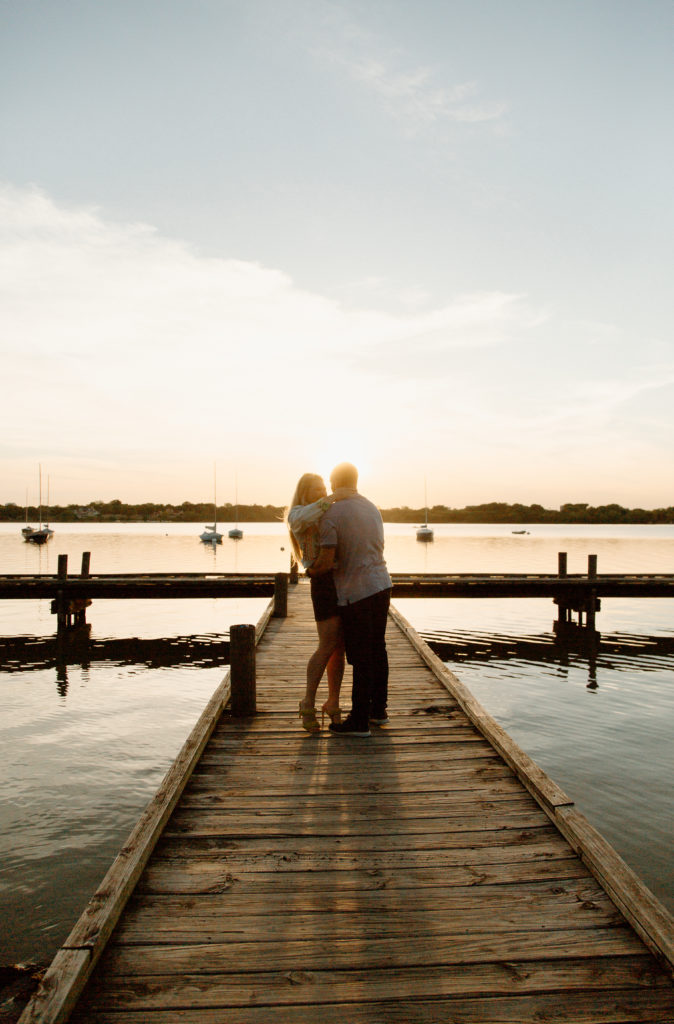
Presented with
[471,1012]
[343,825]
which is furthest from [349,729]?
[471,1012]

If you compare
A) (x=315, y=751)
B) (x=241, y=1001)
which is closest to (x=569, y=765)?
(x=315, y=751)

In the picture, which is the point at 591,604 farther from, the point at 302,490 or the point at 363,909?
the point at 363,909

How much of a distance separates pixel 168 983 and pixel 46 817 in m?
6.02

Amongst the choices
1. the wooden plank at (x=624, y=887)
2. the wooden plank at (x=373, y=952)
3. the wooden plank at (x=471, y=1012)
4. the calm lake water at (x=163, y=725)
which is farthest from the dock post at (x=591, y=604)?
the wooden plank at (x=471, y=1012)

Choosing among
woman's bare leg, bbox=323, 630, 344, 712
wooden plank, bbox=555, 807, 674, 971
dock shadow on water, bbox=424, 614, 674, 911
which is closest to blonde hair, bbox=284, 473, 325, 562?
woman's bare leg, bbox=323, 630, 344, 712

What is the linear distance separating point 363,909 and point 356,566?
98.7 inches

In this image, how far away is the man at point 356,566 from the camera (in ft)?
16.5

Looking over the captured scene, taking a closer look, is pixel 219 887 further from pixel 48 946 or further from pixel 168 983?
pixel 48 946

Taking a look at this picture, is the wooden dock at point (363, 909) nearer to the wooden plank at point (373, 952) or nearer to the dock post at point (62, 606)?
the wooden plank at point (373, 952)

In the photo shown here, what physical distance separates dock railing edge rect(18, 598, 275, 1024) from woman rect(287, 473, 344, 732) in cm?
138

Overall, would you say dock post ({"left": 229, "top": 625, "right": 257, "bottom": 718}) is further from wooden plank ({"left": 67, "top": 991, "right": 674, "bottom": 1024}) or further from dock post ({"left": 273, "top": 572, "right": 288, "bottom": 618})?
dock post ({"left": 273, "top": 572, "right": 288, "bottom": 618})

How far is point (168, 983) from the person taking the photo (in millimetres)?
2510

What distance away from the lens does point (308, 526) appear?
509 centimetres

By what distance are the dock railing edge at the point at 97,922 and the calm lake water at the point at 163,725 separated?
7.45ft
